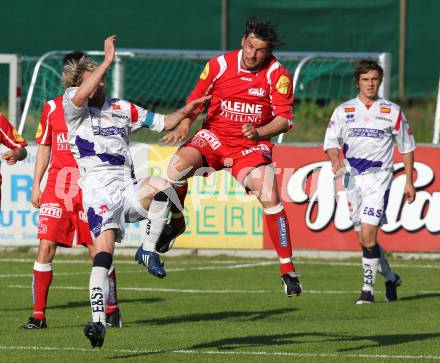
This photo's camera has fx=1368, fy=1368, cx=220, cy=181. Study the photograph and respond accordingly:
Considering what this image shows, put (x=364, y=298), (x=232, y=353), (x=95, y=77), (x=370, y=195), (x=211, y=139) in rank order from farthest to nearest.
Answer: (x=370, y=195)
(x=364, y=298)
(x=211, y=139)
(x=232, y=353)
(x=95, y=77)

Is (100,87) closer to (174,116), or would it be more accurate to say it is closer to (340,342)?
(174,116)

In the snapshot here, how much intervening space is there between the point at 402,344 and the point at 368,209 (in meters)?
3.24

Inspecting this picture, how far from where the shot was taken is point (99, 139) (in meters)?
11.0

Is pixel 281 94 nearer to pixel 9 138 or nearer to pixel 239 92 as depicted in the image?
pixel 239 92

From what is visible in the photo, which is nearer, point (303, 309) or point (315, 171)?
point (303, 309)

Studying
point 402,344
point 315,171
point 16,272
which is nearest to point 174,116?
point 402,344

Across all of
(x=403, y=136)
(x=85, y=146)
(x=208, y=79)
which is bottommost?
(x=85, y=146)

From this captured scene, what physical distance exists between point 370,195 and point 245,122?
3061mm

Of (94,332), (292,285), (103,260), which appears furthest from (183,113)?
(94,332)

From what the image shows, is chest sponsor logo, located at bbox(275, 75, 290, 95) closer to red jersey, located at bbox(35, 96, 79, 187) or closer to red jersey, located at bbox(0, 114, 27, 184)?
red jersey, located at bbox(35, 96, 79, 187)

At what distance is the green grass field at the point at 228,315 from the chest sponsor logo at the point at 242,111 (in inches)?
75.2

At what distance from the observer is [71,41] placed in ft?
86.2

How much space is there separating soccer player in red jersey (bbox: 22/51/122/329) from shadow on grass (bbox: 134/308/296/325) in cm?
58

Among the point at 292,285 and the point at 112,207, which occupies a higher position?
the point at 112,207
